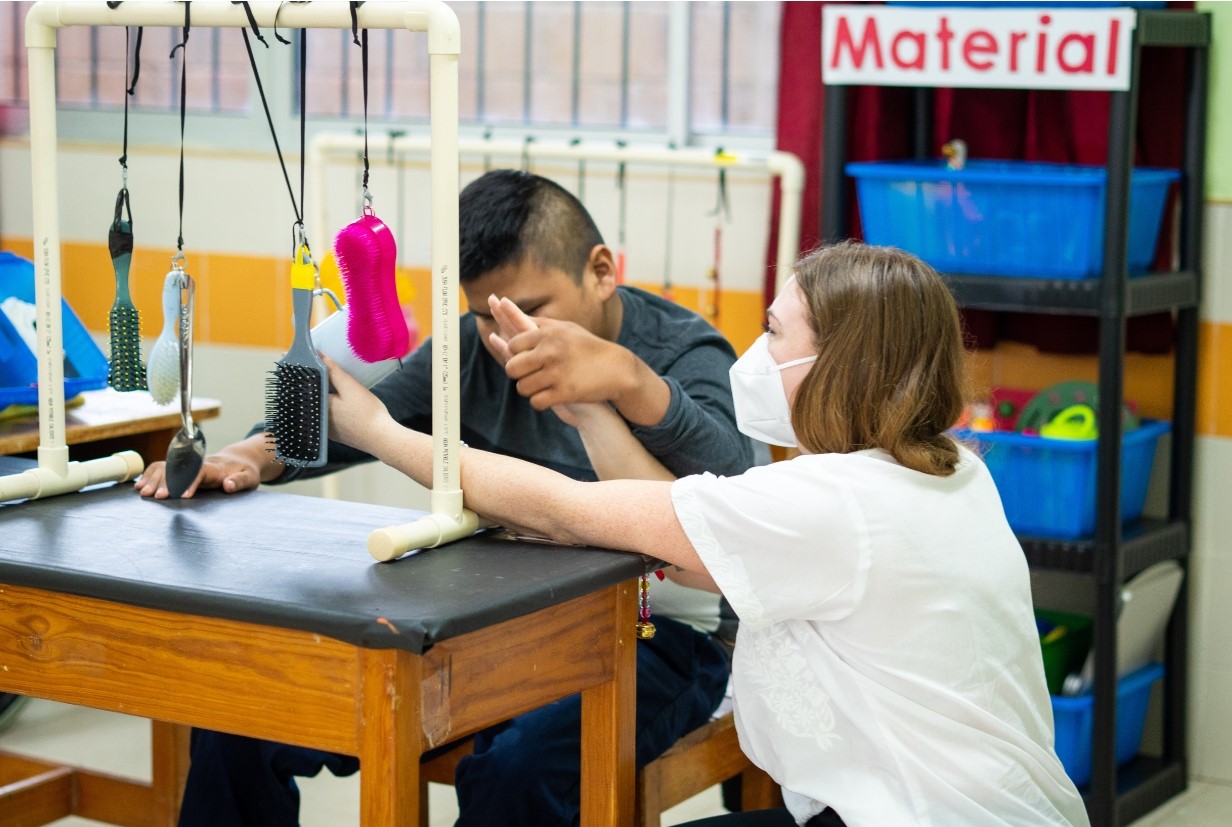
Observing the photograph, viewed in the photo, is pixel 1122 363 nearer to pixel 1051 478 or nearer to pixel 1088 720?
pixel 1051 478

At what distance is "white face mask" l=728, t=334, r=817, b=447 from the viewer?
64.1 inches

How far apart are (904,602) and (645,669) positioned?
498 mm

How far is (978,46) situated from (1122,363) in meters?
0.58

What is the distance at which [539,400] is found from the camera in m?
1.75

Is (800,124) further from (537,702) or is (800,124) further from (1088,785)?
(537,702)

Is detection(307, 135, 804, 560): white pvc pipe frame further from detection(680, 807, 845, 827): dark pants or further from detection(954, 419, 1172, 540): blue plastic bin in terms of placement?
detection(680, 807, 845, 827): dark pants

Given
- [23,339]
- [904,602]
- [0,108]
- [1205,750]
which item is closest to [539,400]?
[904,602]

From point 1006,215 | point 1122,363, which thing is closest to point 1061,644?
point 1122,363

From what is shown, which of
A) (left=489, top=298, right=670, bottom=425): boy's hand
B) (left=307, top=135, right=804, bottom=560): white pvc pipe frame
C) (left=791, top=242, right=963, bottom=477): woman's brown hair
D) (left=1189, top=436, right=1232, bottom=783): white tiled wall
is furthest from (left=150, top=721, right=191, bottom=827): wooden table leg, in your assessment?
(left=1189, top=436, right=1232, bottom=783): white tiled wall

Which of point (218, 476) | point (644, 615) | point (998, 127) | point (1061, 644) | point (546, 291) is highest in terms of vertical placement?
point (998, 127)

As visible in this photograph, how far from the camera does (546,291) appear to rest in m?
2.03

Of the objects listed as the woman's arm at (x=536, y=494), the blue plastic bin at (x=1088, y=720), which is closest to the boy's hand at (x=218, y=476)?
the woman's arm at (x=536, y=494)

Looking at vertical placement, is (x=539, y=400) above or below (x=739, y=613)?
above

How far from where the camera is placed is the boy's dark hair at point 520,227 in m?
2.01
